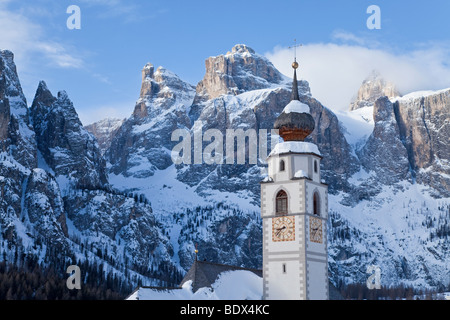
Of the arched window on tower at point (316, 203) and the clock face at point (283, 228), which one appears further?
the arched window on tower at point (316, 203)

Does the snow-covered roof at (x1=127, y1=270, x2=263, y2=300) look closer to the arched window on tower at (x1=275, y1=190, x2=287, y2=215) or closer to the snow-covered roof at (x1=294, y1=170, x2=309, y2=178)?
the arched window on tower at (x1=275, y1=190, x2=287, y2=215)

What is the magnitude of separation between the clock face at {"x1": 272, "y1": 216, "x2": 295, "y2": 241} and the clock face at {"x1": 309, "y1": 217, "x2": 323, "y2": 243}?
1.81 meters

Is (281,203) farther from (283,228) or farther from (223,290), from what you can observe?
(223,290)

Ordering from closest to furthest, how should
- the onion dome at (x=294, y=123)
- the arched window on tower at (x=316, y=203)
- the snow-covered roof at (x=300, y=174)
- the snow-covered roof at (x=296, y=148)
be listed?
the snow-covered roof at (x=300, y=174)
the arched window on tower at (x=316, y=203)
the snow-covered roof at (x=296, y=148)
the onion dome at (x=294, y=123)

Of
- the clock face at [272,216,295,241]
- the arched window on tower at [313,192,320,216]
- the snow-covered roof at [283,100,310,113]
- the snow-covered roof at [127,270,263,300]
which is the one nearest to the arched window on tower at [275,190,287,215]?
the clock face at [272,216,295,241]

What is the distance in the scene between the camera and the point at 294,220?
76688mm

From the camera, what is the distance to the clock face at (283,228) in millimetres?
76562

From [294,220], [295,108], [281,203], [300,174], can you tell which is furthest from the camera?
[295,108]

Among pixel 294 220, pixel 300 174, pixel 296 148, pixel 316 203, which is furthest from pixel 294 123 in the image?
pixel 294 220

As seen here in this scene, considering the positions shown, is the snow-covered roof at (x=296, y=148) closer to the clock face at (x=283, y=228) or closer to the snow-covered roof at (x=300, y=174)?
the snow-covered roof at (x=300, y=174)

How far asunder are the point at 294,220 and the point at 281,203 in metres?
2.44

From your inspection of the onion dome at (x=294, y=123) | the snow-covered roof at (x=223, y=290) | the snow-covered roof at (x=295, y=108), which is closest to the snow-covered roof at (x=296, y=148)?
the onion dome at (x=294, y=123)

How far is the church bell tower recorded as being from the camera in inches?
2985
